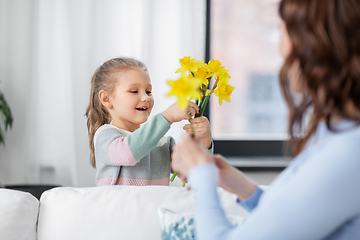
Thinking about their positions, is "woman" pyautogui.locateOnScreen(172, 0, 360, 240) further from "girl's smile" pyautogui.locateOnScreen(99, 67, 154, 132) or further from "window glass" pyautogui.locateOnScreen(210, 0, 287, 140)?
"window glass" pyautogui.locateOnScreen(210, 0, 287, 140)

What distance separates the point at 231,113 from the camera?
9.93 ft

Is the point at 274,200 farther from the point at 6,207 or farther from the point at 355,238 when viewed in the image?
the point at 6,207

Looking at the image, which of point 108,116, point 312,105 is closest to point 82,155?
point 108,116

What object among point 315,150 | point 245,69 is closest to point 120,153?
point 315,150

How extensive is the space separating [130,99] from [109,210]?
53 centimetres

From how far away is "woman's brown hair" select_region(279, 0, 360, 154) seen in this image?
65 cm

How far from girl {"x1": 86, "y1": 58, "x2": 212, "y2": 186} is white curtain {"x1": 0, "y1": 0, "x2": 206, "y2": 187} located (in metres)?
1.08

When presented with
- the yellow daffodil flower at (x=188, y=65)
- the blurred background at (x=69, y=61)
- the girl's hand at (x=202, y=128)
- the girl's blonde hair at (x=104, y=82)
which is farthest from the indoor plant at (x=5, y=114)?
the yellow daffodil flower at (x=188, y=65)

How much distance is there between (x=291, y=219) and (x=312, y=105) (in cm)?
23

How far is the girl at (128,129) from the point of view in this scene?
4.53ft

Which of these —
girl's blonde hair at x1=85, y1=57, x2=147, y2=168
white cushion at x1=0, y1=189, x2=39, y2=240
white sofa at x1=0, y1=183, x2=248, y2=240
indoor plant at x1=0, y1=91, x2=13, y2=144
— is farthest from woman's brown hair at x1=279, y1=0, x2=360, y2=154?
indoor plant at x1=0, y1=91, x2=13, y2=144

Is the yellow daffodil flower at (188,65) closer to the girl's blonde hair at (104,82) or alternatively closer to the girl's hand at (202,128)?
the girl's hand at (202,128)

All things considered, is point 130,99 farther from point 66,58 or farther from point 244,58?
point 244,58

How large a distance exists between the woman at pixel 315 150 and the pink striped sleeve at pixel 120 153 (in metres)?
0.68
